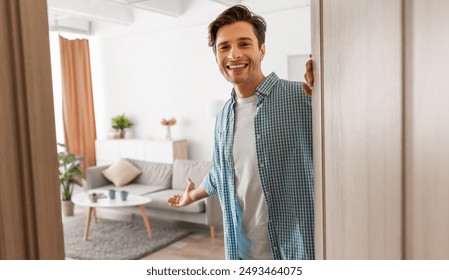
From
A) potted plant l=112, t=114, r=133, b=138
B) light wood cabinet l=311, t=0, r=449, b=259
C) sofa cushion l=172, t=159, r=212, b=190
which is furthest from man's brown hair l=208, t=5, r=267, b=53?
potted plant l=112, t=114, r=133, b=138

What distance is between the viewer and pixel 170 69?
639cm

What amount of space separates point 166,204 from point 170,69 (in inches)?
92.7

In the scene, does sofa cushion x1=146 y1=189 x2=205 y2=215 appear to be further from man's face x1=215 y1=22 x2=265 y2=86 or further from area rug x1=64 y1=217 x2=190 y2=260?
man's face x1=215 y1=22 x2=265 y2=86

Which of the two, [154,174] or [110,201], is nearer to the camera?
[110,201]

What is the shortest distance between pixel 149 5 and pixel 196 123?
1.68 meters

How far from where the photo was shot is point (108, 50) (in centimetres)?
710

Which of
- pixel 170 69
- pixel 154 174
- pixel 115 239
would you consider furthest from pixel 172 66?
pixel 115 239

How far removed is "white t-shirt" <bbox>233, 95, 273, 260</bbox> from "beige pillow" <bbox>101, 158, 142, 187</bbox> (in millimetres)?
4104

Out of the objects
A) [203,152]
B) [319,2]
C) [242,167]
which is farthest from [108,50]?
[319,2]

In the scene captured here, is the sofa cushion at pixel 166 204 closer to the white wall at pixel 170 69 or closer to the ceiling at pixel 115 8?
the white wall at pixel 170 69

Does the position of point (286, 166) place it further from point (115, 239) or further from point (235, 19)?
point (115, 239)

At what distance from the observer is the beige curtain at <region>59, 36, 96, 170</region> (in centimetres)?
679

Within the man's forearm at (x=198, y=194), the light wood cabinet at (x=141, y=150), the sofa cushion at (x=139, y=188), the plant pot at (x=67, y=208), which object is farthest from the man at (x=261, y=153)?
the light wood cabinet at (x=141, y=150)
